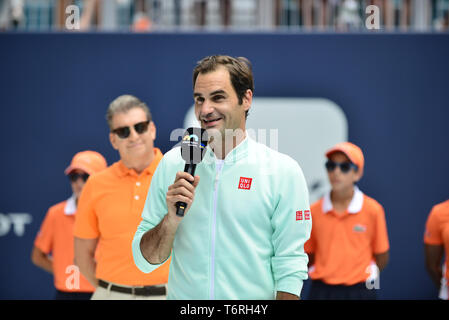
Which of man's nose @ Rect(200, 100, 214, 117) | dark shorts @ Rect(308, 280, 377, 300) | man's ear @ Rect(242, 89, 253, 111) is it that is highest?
man's ear @ Rect(242, 89, 253, 111)

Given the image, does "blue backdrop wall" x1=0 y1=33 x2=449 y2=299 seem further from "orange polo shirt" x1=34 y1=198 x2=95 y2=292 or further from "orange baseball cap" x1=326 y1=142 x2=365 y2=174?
"orange baseball cap" x1=326 y1=142 x2=365 y2=174

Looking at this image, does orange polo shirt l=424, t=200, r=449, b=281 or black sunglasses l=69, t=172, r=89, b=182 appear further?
black sunglasses l=69, t=172, r=89, b=182

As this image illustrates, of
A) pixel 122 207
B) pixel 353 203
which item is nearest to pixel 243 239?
pixel 122 207

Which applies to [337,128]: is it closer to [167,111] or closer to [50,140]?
[167,111]

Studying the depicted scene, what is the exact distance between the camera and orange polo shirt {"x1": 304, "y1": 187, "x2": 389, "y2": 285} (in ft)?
13.8

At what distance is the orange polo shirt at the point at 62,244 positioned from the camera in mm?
4383

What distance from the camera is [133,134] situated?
320 cm

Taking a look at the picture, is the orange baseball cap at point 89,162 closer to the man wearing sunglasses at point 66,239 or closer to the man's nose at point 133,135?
the man wearing sunglasses at point 66,239

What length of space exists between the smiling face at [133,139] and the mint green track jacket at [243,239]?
1.15m

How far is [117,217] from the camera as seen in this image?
3119 millimetres

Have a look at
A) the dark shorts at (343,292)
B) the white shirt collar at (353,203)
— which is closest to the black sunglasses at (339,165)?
the white shirt collar at (353,203)

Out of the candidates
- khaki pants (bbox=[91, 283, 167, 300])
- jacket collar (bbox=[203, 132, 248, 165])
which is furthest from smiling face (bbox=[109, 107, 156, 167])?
jacket collar (bbox=[203, 132, 248, 165])

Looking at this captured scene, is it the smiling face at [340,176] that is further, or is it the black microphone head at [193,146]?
the smiling face at [340,176]

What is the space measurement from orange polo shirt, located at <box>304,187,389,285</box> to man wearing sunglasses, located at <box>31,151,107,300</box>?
1788mm
